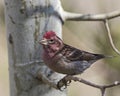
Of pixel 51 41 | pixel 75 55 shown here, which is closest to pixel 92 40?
pixel 75 55

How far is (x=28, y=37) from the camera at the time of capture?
2.07m

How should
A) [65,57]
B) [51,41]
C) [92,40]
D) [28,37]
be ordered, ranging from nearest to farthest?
[28,37], [51,41], [65,57], [92,40]

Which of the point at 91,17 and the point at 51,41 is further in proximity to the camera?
the point at 51,41

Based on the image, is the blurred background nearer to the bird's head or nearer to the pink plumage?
the pink plumage

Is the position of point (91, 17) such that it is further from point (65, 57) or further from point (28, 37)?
point (65, 57)

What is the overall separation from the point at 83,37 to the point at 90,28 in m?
0.11

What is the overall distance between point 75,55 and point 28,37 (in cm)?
44

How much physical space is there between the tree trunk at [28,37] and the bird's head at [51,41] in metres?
0.02

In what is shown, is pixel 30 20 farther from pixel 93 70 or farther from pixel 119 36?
pixel 93 70

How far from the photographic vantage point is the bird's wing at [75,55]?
Result: 244cm

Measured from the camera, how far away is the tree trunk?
6.72 feet

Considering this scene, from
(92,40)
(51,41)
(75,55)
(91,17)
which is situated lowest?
(92,40)

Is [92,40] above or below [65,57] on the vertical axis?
below

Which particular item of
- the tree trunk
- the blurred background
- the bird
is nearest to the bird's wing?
the bird
